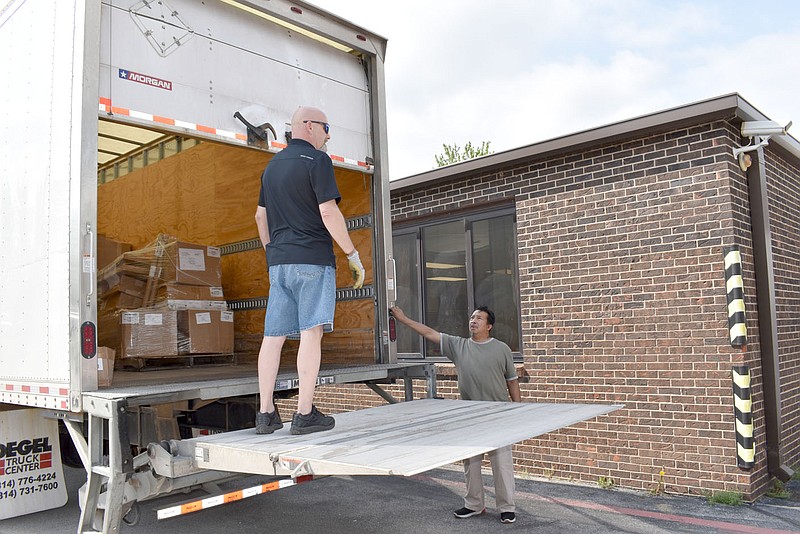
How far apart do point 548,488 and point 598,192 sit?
3.09 metres

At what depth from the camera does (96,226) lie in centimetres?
405

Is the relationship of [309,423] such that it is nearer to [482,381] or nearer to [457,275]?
[482,381]

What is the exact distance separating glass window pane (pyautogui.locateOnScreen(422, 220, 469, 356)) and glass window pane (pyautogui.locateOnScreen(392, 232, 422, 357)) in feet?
0.58

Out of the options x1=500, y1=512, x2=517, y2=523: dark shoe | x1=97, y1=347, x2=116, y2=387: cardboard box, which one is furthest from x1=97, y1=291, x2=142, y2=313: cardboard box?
x1=500, y1=512, x2=517, y2=523: dark shoe

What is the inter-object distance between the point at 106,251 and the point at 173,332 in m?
1.39

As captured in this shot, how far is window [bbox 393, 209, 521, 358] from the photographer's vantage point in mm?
8172

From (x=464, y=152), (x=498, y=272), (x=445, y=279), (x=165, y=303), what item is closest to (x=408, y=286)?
(x=445, y=279)

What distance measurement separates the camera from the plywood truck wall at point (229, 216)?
596 cm

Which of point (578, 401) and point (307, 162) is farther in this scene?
point (578, 401)

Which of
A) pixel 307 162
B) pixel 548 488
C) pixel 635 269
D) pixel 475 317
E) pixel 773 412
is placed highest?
pixel 307 162

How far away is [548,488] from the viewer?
711 centimetres

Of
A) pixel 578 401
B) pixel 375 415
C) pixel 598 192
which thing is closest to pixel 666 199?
pixel 598 192

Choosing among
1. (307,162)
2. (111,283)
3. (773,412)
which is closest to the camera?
(307,162)

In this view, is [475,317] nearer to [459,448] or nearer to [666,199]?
[666,199]
